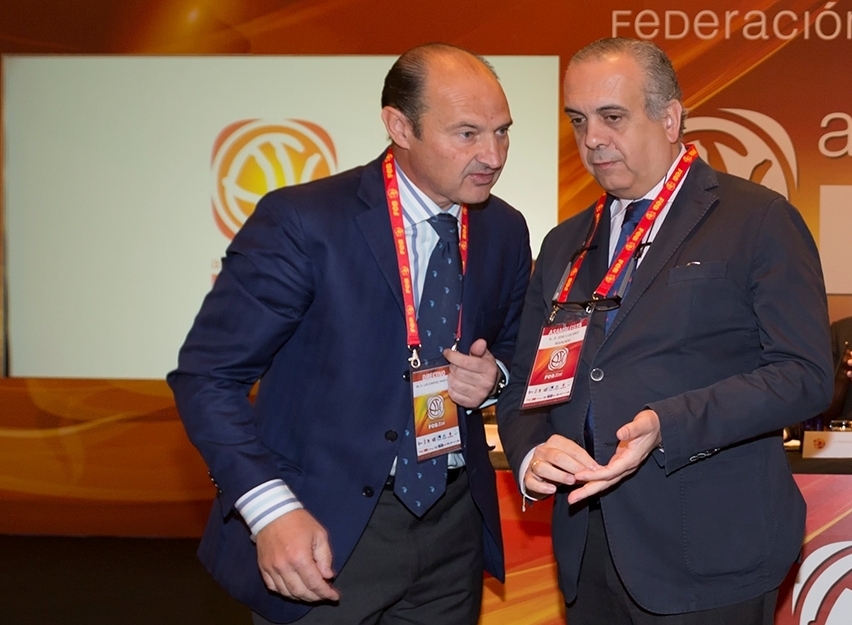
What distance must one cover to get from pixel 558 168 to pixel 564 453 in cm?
360

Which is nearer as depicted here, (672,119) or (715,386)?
(715,386)

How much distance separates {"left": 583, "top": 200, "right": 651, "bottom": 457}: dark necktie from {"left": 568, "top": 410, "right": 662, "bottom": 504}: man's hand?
0.22 meters

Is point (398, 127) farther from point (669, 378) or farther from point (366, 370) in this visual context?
point (669, 378)

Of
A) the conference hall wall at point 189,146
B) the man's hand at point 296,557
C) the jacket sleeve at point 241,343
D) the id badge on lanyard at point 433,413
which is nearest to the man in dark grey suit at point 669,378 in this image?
the id badge on lanyard at point 433,413

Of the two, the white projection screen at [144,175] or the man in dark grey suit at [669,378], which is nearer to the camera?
the man in dark grey suit at [669,378]

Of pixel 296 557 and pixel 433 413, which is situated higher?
pixel 433 413

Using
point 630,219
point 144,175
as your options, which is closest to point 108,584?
point 144,175

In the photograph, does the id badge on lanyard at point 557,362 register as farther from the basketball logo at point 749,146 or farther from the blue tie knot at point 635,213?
the basketball logo at point 749,146

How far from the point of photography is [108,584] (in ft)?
15.3

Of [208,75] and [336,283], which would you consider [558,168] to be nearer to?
[208,75]

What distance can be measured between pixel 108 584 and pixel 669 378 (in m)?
3.77

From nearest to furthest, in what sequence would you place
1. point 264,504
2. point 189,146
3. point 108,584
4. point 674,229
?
point 264,504 → point 674,229 → point 108,584 → point 189,146

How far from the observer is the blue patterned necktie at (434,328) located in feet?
6.31

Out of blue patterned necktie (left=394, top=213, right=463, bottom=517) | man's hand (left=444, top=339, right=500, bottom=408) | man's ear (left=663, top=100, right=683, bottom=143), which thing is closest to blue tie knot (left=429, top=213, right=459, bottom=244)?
blue patterned necktie (left=394, top=213, right=463, bottom=517)
